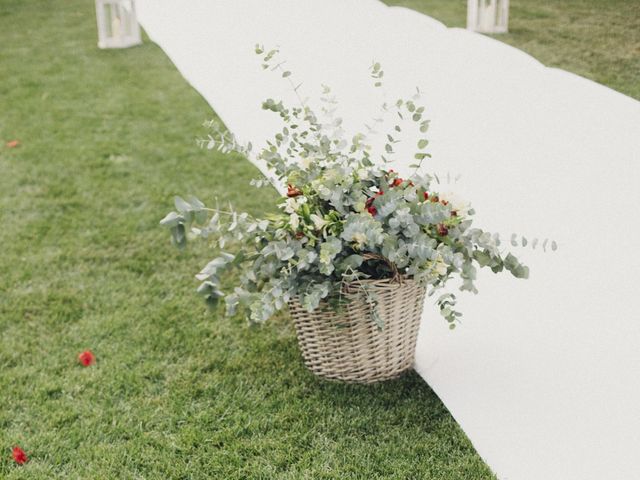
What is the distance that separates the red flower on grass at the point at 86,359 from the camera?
8.07ft

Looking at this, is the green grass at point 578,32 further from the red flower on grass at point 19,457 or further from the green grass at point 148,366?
the red flower on grass at point 19,457

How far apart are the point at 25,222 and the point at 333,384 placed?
6.06 feet

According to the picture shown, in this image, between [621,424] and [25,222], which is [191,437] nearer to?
[621,424]

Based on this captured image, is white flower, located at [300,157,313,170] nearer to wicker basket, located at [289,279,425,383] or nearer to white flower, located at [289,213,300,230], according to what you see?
white flower, located at [289,213,300,230]

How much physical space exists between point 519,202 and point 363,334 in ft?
4.19

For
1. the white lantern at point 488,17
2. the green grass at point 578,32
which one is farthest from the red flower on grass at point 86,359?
the white lantern at point 488,17

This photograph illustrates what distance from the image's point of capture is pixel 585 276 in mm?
2693

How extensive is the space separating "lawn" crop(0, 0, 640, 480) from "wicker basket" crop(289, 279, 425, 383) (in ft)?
0.19

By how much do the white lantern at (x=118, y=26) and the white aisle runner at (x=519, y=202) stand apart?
2.43 feet

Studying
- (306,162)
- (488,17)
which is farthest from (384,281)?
(488,17)

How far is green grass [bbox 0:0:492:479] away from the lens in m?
2.04

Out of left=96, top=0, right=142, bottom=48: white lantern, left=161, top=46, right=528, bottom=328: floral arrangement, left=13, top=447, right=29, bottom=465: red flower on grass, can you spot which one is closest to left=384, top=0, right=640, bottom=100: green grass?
left=96, top=0, right=142, bottom=48: white lantern

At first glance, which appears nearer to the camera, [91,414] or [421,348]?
[91,414]

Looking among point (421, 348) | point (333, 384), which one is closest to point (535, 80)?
point (421, 348)
